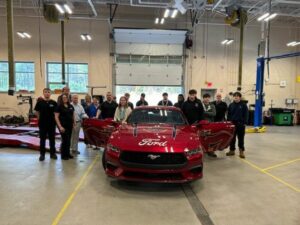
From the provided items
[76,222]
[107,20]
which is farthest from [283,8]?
[76,222]

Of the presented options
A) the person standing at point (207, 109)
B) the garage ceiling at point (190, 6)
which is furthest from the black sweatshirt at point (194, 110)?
the garage ceiling at point (190, 6)

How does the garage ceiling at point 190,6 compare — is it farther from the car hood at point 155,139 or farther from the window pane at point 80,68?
the car hood at point 155,139

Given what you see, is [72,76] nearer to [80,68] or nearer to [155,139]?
[80,68]

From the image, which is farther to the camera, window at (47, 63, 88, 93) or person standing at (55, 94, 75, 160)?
window at (47, 63, 88, 93)

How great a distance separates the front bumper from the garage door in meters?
12.0

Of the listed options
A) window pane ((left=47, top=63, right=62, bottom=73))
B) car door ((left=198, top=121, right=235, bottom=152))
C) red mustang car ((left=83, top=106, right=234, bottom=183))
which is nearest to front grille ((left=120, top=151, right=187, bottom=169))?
red mustang car ((left=83, top=106, right=234, bottom=183))

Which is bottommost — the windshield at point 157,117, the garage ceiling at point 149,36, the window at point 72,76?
the windshield at point 157,117

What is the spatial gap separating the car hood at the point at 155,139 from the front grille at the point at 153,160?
0.07 metres

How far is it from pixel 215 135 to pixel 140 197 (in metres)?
2.39

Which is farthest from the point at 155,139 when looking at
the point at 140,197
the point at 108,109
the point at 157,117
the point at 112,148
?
the point at 108,109

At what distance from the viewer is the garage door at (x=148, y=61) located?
1522cm

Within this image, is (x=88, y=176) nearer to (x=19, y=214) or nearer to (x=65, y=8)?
(x=19, y=214)

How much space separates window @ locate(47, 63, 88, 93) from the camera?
50.4ft

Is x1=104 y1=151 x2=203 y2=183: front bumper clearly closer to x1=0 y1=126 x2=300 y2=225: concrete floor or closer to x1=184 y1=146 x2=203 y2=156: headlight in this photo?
x1=184 y1=146 x2=203 y2=156: headlight
